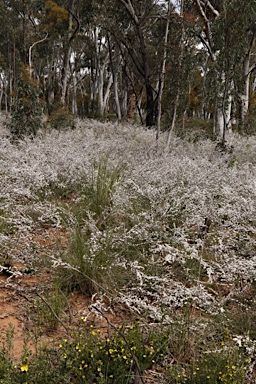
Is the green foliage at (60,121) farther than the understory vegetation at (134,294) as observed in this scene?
Yes

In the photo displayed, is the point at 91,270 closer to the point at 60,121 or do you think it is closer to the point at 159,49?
the point at 159,49

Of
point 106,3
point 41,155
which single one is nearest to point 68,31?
point 106,3

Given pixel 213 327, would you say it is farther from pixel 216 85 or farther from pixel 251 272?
pixel 216 85

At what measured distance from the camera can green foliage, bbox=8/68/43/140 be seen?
880cm

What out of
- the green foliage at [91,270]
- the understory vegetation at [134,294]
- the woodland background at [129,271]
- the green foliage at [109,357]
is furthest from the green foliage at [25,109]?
the green foliage at [109,357]

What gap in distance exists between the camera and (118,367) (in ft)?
5.85

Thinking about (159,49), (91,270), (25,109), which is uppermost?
(159,49)

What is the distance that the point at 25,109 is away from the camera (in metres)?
8.87

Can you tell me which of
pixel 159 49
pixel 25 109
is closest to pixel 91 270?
pixel 25 109

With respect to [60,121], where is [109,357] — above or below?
below

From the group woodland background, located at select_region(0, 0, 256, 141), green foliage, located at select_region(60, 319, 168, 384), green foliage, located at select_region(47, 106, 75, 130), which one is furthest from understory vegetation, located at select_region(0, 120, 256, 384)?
green foliage, located at select_region(47, 106, 75, 130)

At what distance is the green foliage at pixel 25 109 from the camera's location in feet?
28.9

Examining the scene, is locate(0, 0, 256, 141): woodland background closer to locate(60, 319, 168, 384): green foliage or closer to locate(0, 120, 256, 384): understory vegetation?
locate(0, 120, 256, 384): understory vegetation

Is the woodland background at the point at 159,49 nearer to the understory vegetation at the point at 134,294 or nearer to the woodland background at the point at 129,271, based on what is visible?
the woodland background at the point at 129,271
